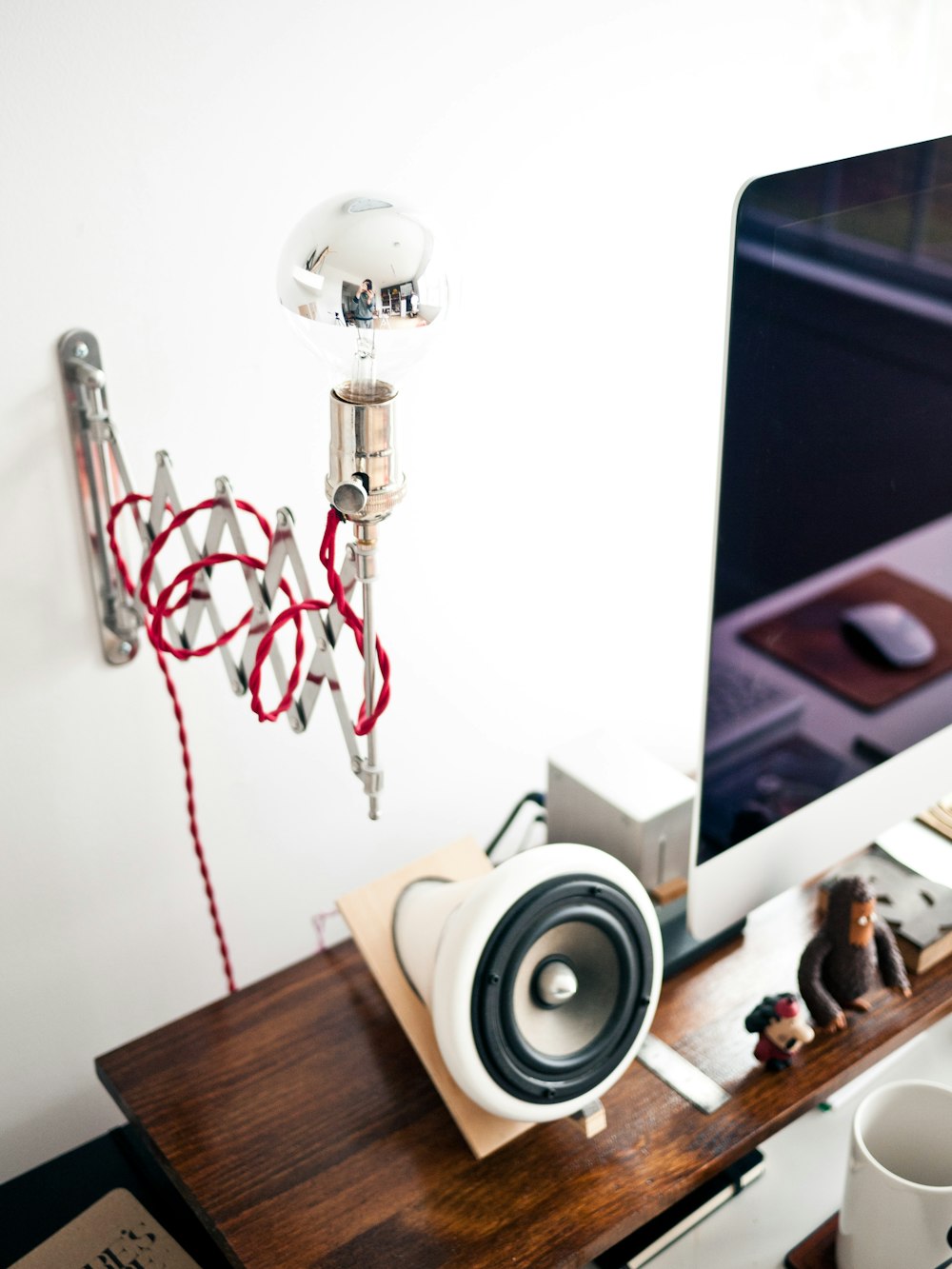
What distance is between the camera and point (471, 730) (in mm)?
1154

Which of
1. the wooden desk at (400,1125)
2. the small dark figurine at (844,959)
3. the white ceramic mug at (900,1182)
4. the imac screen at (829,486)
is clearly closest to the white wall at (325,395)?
the wooden desk at (400,1125)

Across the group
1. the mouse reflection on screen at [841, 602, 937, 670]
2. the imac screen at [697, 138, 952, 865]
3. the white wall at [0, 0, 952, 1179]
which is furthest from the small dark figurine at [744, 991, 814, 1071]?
the white wall at [0, 0, 952, 1179]

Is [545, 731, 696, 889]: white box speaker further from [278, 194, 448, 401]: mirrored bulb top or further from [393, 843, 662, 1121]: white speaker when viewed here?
[278, 194, 448, 401]: mirrored bulb top

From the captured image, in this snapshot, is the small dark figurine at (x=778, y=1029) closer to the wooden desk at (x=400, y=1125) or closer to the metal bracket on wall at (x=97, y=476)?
the wooden desk at (x=400, y=1125)

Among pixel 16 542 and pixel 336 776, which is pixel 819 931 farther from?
pixel 16 542

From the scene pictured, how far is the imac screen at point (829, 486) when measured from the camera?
70cm

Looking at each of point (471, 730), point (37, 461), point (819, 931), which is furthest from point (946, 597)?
point (37, 461)

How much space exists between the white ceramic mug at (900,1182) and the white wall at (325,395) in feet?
1.59

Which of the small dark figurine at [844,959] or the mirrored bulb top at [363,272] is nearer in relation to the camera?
the mirrored bulb top at [363,272]

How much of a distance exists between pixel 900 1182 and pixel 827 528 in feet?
1.30

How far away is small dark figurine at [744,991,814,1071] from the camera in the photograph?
0.85m

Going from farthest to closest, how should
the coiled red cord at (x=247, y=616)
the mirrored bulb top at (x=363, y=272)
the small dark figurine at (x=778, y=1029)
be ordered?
the small dark figurine at (x=778, y=1029), the coiled red cord at (x=247, y=616), the mirrored bulb top at (x=363, y=272)

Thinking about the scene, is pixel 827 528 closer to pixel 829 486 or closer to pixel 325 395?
pixel 829 486

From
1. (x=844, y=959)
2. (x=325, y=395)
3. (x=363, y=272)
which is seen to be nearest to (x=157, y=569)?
(x=325, y=395)
